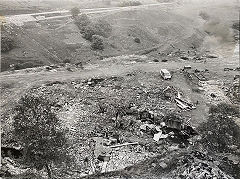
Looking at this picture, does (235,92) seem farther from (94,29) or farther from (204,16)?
(204,16)

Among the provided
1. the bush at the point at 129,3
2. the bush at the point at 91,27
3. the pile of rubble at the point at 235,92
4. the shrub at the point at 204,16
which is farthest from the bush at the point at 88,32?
the shrub at the point at 204,16

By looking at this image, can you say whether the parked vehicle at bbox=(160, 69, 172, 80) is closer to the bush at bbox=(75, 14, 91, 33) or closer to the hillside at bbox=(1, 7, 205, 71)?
the hillside at bbox=(1, 7, 205, 71)

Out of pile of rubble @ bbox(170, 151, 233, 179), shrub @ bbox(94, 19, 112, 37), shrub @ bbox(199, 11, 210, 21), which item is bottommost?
pile of rubble @ bbox(170, 151, 233, 179)

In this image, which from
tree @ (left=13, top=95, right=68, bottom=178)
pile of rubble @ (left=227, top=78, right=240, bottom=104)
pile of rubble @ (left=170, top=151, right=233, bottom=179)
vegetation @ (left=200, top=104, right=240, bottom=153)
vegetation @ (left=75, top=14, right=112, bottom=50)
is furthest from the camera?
vegetation @ (left=75, top=14, right=112, bottom=50)

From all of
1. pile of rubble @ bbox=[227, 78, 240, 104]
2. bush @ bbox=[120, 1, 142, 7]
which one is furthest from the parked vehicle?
bush @ bbox=[120, 1, 142, 7]

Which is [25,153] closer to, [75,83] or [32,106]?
[32,106]

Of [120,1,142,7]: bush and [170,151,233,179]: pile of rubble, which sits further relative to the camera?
[120,1,142,7]: bush

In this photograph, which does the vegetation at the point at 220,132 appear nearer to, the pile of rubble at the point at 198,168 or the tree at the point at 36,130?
the pile of rubble at the point at 198,168

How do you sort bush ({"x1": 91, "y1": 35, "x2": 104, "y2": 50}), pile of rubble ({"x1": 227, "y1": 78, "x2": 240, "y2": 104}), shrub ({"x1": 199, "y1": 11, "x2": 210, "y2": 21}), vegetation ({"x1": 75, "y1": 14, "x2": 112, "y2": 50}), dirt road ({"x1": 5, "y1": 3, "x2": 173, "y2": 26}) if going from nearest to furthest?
pile of rubble ({"x1": 227, "y1": 78, "x2": 240, "y2": 104})
bush ({"x1": 91, "y1": 35, "x2": 104, "y2": 50})
vegetation ({"x1": 75, "y1": 14, "x2": 112, "y2": 50})
dirt road ({"x1": 5, "y1": 3, "x2": 173, "y2": 26})
shrub ({"x1": 199, "y1": 11, "x2": 210, "y2": 21})
